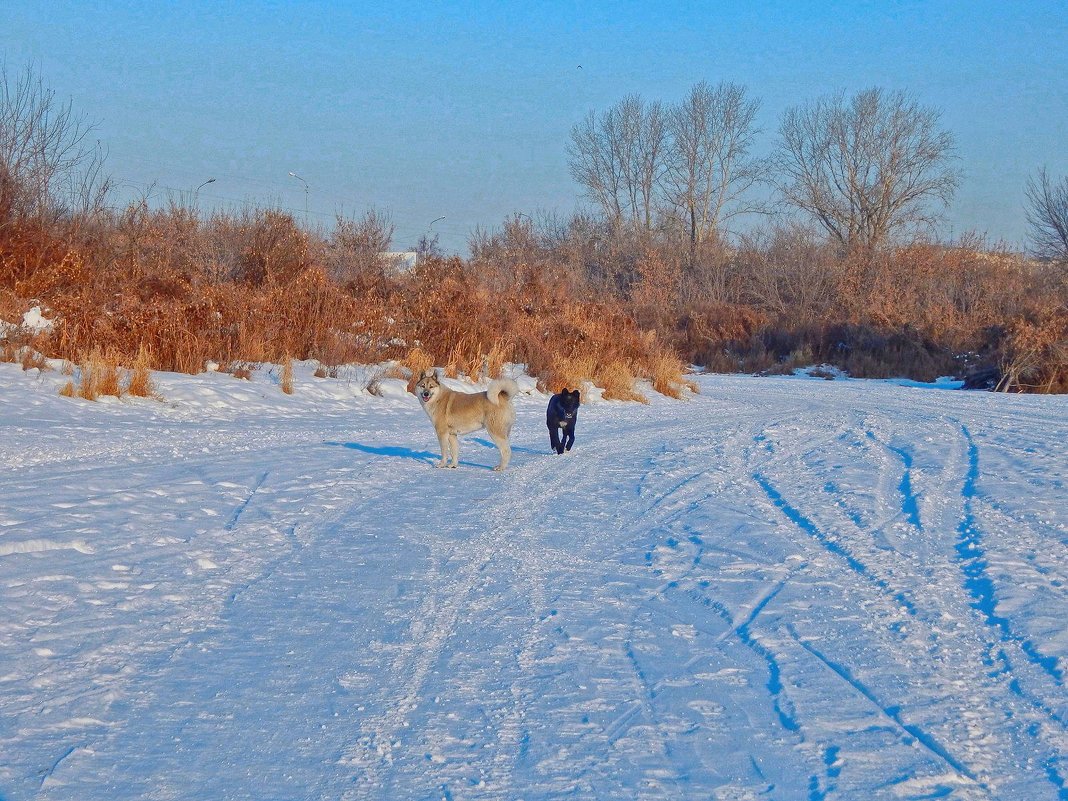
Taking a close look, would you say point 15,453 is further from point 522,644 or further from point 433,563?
point 522,644

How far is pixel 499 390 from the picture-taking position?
9.51 metres

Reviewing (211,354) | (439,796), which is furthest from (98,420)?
(439,796)

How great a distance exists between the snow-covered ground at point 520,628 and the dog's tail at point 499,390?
76 centimetres

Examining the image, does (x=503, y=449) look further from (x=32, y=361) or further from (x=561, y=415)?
(x=32, y=361)

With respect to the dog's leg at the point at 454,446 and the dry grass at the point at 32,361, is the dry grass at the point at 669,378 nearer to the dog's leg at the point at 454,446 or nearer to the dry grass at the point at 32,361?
the dog's leg at the point at 454,446

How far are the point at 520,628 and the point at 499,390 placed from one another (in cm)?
501

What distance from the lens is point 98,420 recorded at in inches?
431

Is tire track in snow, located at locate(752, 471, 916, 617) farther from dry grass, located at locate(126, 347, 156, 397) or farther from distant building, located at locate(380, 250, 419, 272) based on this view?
distant building, located at locate(380, 250, 419, 272)

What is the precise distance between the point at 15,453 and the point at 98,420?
2563mm

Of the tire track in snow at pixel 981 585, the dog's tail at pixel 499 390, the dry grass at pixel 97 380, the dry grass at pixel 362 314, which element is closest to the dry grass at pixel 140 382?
the dry grass at pixel 97 380

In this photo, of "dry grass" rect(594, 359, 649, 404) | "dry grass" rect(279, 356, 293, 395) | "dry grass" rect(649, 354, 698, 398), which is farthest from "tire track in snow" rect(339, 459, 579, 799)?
"dry grass" rect(649, 354, 698, 398)

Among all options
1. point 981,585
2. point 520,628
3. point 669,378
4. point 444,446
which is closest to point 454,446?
point 444,446

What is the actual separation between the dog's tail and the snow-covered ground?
76 cm

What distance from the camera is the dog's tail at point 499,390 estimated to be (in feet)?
30.9
